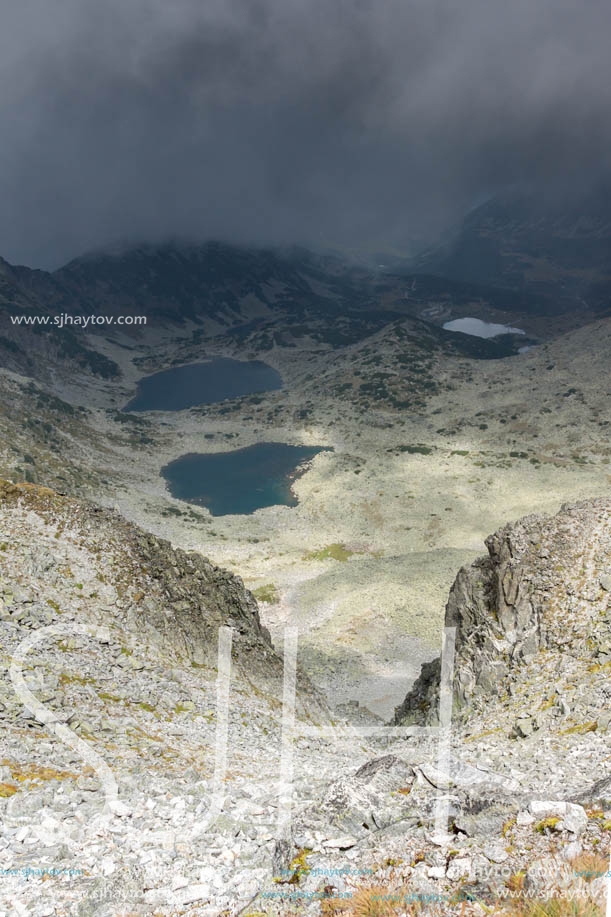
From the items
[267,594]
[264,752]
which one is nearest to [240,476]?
[267,594]

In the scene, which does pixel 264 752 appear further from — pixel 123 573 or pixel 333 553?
pixel 333 553

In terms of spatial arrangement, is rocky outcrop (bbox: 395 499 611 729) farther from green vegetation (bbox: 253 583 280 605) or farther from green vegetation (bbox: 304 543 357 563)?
green vegetation (bbox: 304 543 357 563)

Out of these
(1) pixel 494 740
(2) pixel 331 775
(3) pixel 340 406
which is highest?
(3) pixel 340 406

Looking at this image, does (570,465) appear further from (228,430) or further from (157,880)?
(157,880)

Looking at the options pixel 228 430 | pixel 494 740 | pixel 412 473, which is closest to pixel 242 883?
pixel 494 740

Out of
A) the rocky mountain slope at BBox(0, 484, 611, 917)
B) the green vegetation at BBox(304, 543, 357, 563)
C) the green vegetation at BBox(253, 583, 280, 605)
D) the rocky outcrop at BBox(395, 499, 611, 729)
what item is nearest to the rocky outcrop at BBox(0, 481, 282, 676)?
the rocky mountain slope at BBox(0, 484, 611, 917)

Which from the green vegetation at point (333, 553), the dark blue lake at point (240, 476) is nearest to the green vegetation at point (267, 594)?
the green vegetation at point (333, 553)
